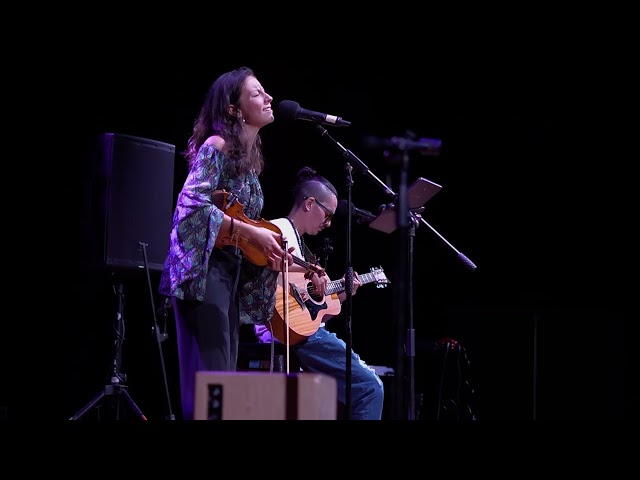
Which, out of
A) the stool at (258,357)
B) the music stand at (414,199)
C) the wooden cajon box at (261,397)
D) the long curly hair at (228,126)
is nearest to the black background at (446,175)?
the music stand at (414,199)

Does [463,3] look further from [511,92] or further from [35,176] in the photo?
[35,176]

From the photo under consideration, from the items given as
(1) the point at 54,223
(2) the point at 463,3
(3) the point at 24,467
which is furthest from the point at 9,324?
(2) the point at 463,3

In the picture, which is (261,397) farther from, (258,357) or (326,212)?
(326,212)

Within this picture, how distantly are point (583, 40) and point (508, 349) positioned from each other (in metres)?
2.37

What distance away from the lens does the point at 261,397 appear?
6.54 ft

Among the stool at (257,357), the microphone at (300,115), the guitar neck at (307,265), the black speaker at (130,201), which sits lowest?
the stool at (257,357)

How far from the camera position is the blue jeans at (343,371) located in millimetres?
4750

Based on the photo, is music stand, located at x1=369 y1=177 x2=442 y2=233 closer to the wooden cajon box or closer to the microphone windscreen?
the microphone windscreen

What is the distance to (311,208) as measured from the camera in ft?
17.1

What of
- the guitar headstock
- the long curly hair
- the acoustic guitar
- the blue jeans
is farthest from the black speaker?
the guitar headstock

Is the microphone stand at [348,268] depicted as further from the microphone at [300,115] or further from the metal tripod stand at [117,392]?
the metal tripod stand at [117,392]

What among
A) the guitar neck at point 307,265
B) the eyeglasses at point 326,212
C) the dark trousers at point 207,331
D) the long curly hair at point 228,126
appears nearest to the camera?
the dark trousers at point 207,331

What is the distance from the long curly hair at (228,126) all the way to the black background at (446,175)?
4.51ft

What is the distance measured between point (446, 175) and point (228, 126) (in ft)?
11.8
